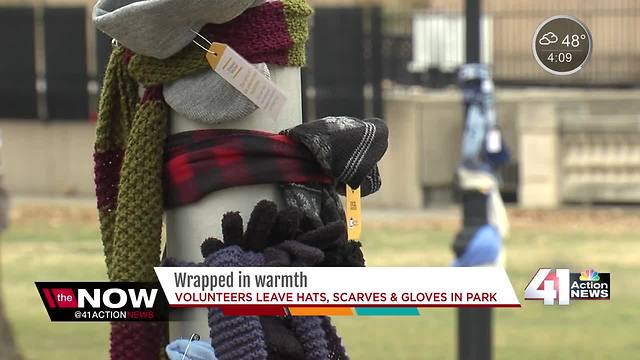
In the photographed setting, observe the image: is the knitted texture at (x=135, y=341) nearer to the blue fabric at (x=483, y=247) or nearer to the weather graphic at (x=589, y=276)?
the weather graphic at (x=589, y=276)

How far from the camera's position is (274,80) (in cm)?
319

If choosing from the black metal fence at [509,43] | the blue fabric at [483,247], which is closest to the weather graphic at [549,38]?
the blue fabric at [483,247]

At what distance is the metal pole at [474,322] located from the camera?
5.62 metres

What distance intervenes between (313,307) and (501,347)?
4.06 m

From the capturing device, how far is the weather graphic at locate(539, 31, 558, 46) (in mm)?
3562

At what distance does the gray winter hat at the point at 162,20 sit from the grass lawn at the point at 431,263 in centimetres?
121

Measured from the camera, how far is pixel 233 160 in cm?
314

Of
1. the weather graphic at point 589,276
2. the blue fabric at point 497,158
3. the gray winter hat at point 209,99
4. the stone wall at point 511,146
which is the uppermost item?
the gray winter hat at point 209,99

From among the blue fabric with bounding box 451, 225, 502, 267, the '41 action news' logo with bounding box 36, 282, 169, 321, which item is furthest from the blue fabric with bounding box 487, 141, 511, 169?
→ the '41 action news' logo with bounding box 36, 282, 169, 321

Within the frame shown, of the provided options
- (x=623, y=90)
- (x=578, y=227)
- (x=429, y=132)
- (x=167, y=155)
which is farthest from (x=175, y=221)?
(x=623, y=90)

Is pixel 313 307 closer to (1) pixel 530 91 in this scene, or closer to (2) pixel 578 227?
(2) pixel 578 227

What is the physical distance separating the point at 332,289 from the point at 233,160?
354 mm

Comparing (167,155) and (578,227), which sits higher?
(167,155)

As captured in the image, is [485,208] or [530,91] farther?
[530,91]
